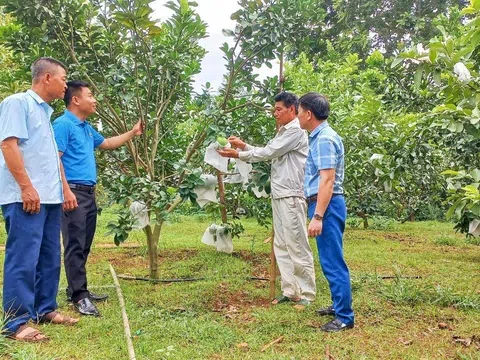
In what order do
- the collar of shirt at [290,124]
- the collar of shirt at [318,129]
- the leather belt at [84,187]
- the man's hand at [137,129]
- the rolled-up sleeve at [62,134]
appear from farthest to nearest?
the man's hand at [137,129] → the collar of shirt at [290,124] → the leather belt at [84,187] → the rolled-up sleeve at [62,134] → the collar of shirt at [318,129]

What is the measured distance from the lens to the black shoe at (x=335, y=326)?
3465mm

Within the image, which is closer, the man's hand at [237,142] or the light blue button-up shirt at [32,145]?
the light blue button-up shirt at [32,145]

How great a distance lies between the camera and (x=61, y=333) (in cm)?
334

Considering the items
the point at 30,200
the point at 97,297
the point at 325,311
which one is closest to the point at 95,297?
the point at 97,297

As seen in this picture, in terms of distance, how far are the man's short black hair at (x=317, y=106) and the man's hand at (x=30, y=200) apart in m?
2.04

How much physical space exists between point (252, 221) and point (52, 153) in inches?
349

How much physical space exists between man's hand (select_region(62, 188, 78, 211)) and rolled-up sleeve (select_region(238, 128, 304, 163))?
138 cm

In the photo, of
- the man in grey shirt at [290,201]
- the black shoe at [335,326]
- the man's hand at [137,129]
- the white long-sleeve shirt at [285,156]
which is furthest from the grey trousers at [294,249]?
the man's hand at [137,129]

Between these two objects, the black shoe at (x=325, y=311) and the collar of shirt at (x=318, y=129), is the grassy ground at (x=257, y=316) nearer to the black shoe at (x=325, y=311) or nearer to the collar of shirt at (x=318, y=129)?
the black shoe at (x=325, y=311)

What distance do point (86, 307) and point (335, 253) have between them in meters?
2.05

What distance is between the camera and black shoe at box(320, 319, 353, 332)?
11.4ft

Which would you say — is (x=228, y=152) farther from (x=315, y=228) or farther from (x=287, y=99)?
(x=315, y=228)

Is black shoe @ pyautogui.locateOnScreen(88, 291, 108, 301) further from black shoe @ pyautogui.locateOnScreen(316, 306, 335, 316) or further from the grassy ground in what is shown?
black shoe @ pyautogui.locateOnScreen(316, 306, 335, 316)

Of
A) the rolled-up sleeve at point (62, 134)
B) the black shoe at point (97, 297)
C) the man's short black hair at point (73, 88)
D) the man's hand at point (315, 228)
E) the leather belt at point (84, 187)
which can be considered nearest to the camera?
the man's hand at point (315, 228)
